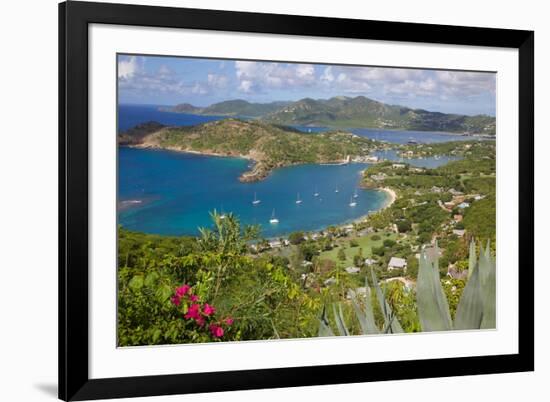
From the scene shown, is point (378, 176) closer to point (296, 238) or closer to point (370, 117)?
point (370, 117)

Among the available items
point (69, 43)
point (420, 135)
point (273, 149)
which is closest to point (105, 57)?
point (69, 43)

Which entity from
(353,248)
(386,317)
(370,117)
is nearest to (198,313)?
(353,248)

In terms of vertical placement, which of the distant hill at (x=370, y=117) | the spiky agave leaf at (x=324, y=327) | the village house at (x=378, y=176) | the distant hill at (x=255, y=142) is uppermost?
the distant hill at (x=370, y=117)

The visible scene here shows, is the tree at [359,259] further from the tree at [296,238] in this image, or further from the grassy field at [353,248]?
the tree at [296,238]

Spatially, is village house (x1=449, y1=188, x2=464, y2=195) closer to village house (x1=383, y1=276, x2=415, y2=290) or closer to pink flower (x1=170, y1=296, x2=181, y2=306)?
village house (x1=383, y1=276, x2=415, y2=290)

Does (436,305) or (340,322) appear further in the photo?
(436,305)

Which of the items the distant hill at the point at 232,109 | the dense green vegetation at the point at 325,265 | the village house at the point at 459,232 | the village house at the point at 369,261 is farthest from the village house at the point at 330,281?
the distant hill at the point at 232,109
